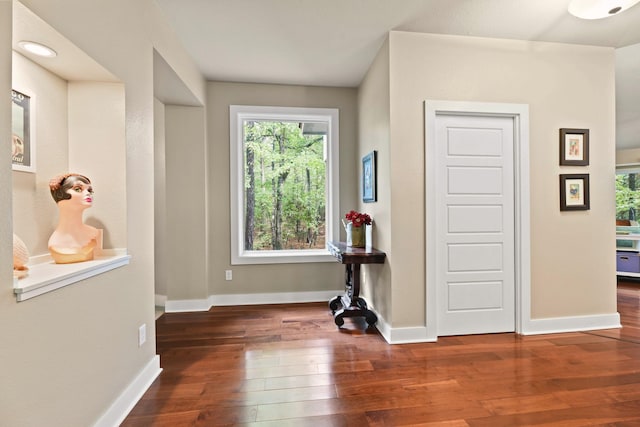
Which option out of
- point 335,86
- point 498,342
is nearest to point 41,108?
point 335,86

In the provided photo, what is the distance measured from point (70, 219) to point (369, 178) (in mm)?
2444

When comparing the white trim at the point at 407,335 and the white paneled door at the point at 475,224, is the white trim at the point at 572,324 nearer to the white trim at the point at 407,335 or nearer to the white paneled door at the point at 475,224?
the white paneled door at the point at 475,224

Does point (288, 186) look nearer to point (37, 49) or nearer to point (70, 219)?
point (70, 219)

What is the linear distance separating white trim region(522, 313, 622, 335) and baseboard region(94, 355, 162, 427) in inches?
121

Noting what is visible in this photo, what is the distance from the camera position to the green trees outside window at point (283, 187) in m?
3.74

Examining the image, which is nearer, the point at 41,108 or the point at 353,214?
the point at 41,108

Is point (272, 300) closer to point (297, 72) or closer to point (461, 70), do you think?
point (297, 72)

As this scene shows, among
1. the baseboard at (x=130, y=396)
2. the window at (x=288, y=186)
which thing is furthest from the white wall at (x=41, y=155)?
the window at (x=288, y=186)

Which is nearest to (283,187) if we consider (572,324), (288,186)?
(288,186)

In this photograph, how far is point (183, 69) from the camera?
8.99 feet

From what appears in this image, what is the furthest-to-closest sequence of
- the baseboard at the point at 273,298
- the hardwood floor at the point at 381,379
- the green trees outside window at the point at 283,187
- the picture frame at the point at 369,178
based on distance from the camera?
1. the green trees outside window at the point at 283,187
2. the baseboard at the point at 273,298
3. the picture frame at the point at 369,178
4. the hardwood floor at the point at 381,379

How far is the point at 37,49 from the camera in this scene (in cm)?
137

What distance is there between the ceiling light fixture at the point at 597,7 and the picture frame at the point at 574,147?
0.94 metres

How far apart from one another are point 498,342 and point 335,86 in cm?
320
